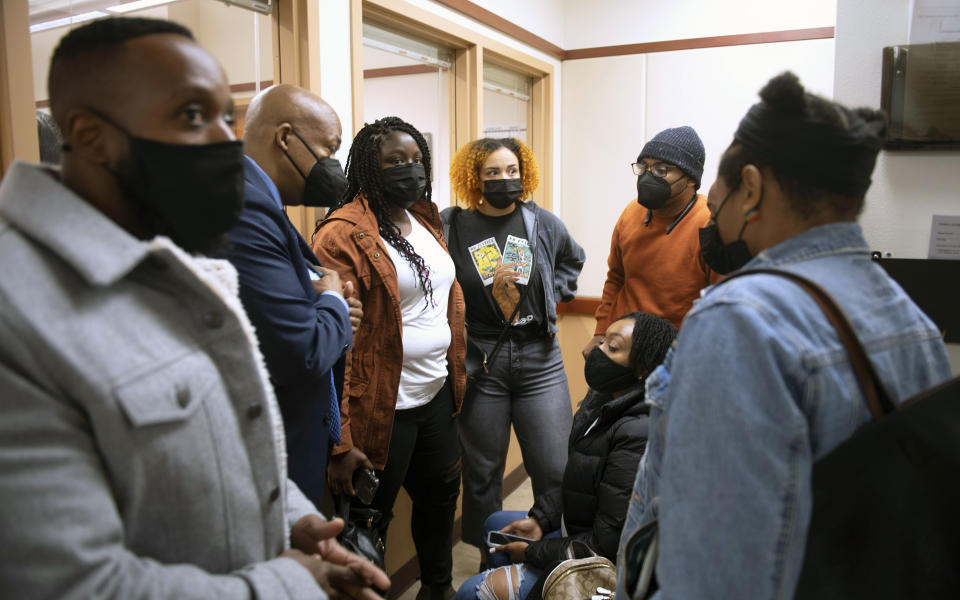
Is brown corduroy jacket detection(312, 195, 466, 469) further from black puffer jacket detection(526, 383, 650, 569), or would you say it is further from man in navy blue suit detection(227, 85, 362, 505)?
black puffer jacket detection(526, 383, 650, 569)

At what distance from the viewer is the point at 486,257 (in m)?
2.70

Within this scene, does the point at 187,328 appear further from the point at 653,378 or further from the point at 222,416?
the point at 653,378

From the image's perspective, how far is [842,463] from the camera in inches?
31.7

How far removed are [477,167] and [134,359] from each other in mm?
2215

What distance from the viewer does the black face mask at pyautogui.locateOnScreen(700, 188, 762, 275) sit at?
104 cm

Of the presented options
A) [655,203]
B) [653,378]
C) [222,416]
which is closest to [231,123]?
[222,416]

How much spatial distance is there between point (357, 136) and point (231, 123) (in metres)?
1.39

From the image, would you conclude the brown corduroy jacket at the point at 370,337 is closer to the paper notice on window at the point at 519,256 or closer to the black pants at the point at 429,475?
the black pants at the point at 429,475

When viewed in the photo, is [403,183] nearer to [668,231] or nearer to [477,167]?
[477,167]

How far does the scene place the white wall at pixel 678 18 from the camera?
3.87 m

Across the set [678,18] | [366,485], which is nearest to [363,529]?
[366,485]

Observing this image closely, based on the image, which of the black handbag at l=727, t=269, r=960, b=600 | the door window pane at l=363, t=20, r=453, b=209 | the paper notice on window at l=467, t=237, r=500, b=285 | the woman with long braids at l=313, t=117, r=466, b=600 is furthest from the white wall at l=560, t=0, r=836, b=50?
the black handbag at l=727, t=269, r=960, b=600

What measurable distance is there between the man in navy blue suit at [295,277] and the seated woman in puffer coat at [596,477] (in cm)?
65

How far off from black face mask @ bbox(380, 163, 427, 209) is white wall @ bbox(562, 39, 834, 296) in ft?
7.85
